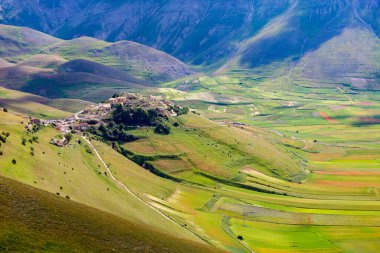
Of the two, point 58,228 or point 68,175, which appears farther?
point 68,175

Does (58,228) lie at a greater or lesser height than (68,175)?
lesser

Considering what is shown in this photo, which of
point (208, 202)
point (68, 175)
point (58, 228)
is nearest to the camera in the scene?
point (58, 228)

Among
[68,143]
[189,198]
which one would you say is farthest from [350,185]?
[68,143]

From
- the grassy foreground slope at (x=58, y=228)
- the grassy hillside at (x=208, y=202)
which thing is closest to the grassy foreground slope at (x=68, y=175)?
the grassy hillside at (x=208, y=202)

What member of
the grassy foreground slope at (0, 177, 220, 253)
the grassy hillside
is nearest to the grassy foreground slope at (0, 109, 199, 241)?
the grassy hillside

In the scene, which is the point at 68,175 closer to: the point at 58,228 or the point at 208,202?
the point at 58,228

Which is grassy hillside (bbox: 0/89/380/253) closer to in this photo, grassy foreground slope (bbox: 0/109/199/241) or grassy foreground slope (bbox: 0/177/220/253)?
grassy foreground slope (bbox: 0/109/199/241)

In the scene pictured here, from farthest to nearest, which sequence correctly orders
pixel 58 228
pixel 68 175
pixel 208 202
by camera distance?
pixel 208 202 < pixel 68 175 < pixel 58 228

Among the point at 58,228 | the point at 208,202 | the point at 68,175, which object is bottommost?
the point at 58,228

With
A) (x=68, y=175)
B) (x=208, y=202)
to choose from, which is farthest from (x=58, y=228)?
(x=208, y=202)
